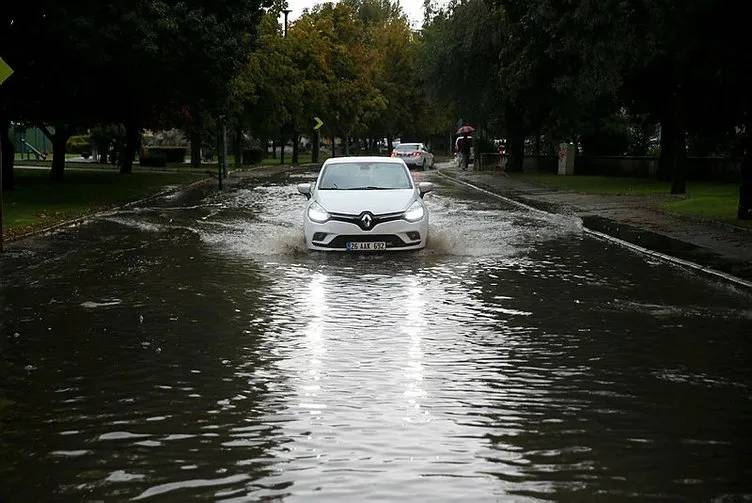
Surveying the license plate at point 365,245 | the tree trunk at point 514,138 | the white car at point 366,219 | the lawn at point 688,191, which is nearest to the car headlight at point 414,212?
the white car at point 366,219

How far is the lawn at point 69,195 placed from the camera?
23.9 meters

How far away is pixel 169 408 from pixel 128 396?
0.51 m

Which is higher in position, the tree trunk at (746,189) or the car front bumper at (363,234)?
the tree trunk at (746,189)

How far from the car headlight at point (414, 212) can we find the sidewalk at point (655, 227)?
152 inches

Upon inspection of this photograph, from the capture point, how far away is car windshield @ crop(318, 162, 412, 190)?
1880 centimetres

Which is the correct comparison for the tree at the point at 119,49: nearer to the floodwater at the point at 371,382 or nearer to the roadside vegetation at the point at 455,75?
the roadside vegetation at the point at 455,75

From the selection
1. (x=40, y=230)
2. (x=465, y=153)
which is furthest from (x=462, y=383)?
(x=465, y=153)

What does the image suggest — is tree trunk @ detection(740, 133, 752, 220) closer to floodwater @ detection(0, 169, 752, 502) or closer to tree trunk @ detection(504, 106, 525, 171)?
floodwater @ detection(0, 169, 752, 502)

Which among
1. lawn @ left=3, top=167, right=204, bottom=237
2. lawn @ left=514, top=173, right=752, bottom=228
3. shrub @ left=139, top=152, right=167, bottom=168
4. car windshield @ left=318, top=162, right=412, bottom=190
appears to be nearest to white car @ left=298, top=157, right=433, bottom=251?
car windshield @ left=318, top=162, right=412, bottom=190

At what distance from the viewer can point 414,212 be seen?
17562mm

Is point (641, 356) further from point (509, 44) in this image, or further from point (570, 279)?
point (509, 44)

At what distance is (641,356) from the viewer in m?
9.12

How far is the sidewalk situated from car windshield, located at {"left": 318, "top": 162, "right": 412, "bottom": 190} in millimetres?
4250

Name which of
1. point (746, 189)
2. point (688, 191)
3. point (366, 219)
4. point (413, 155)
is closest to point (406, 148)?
point (413, 155)
